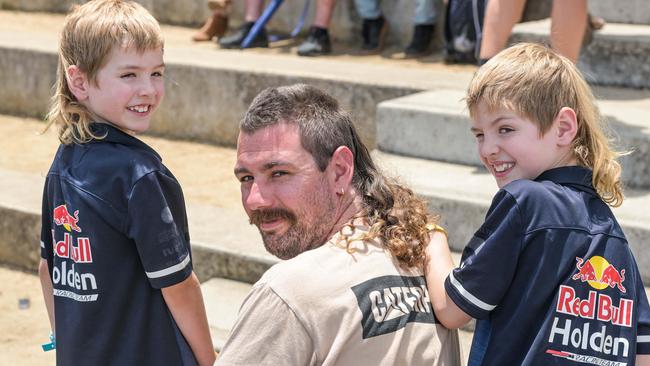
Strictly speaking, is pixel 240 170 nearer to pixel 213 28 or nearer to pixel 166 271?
pixel 166 271

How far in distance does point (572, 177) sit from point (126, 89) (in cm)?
102

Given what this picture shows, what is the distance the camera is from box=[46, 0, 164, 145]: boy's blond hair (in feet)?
7.98

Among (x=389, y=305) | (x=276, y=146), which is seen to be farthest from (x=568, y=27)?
(x=389, y=305)

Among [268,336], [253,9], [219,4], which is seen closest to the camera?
[268,336]

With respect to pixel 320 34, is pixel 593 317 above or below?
above

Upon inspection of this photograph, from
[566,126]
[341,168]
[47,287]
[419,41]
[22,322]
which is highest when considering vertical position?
[566,126]

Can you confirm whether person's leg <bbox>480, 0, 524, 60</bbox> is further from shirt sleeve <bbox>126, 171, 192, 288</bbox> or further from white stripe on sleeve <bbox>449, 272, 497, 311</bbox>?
white stripe on sleeve <bbox>449, 272, 497, 311</bbox>

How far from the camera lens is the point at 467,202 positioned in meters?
3.88

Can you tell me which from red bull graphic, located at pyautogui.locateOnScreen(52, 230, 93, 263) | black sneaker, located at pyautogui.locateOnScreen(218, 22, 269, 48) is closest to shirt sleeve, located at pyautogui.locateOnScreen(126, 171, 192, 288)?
red bull graphic, located at pyautogui.locateOnScreen(52, 230, 93, 263)

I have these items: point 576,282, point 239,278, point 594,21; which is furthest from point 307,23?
point 576,282

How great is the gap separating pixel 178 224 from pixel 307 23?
19.3ft

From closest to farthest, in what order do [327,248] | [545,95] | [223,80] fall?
[327,248] → [545,95] → [223,80]

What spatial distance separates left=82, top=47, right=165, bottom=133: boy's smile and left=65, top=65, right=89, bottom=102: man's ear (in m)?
0.01

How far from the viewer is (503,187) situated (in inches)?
80.7
